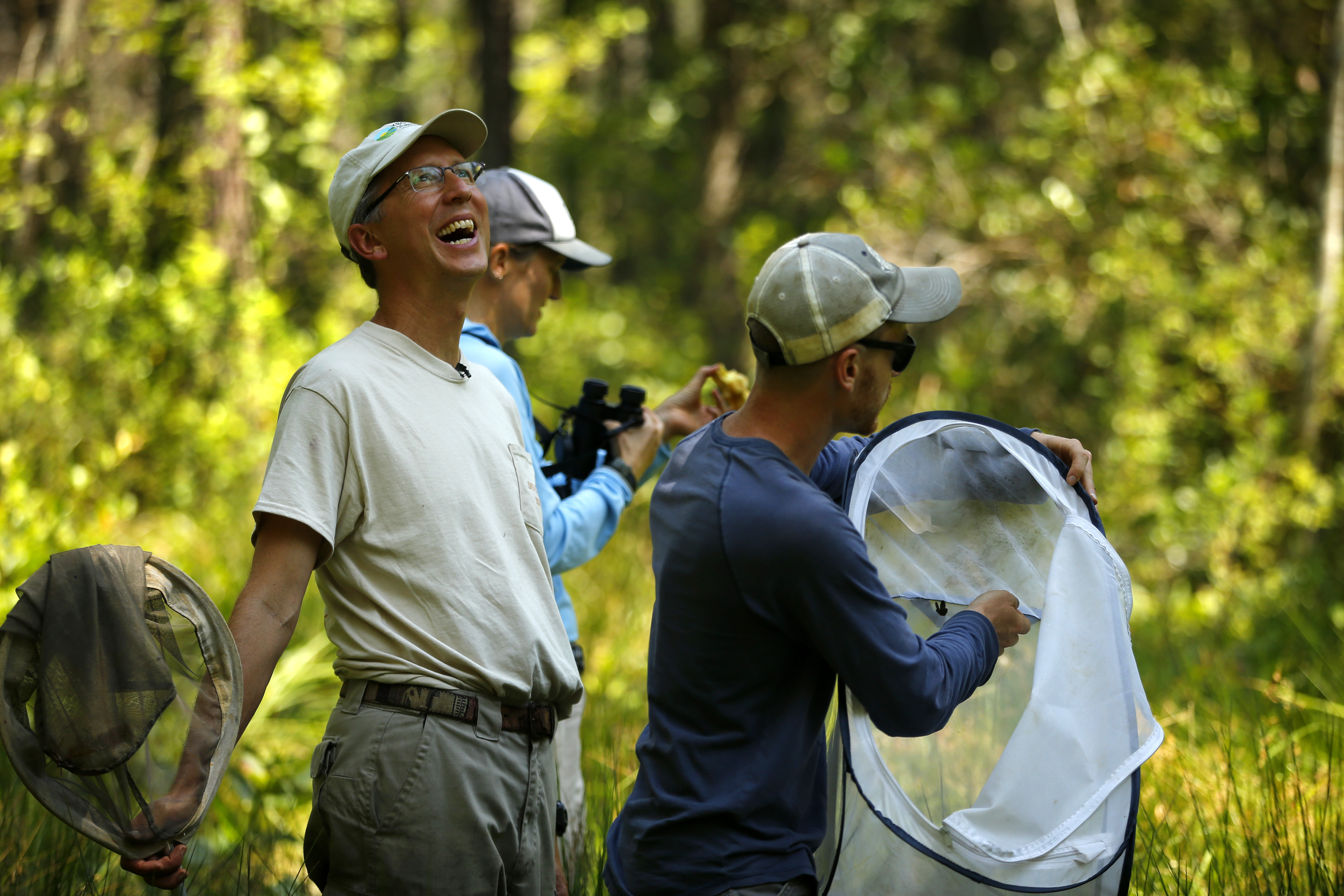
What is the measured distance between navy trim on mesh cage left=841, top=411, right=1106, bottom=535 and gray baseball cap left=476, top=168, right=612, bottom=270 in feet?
4.01

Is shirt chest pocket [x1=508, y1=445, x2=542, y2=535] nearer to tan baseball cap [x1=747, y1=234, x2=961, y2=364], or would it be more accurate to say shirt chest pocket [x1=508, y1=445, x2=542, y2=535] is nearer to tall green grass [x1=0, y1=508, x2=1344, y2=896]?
tan baseball cap [x1=747, y1=234, x2=961, y2=364]

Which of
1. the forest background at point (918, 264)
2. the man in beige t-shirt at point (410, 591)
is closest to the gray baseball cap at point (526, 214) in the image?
the man in beige t-shirt at point (410, 591)

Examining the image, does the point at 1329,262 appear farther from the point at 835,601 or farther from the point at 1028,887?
the point at 835,601

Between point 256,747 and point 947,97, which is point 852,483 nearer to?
point 256,747

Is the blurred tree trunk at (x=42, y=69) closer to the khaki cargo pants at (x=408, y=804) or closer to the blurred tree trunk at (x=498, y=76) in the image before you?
the blurred tree trunk at (x=498, y=76)

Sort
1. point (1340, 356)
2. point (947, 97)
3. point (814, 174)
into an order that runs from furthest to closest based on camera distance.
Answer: point (814, 174) → point (947, 97) → point (1340, 356)

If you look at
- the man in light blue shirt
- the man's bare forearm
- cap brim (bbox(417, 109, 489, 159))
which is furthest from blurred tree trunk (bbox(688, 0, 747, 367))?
the man's bare forearm

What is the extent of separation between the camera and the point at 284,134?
28.3ft

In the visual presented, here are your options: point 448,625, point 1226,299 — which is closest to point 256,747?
point 448,625

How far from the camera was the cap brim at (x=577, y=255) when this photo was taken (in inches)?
124

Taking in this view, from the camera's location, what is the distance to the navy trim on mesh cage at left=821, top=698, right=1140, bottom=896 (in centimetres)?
193

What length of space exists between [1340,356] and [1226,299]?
40.7 inches

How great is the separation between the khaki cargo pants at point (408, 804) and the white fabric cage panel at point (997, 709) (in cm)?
64

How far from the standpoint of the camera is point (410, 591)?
212 cm
